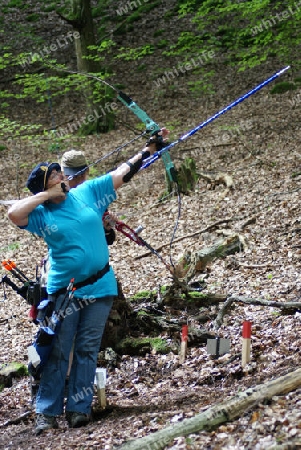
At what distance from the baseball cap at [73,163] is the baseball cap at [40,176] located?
1.85ft

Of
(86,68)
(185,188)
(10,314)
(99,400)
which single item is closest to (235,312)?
(99,400)

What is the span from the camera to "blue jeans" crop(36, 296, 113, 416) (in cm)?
413

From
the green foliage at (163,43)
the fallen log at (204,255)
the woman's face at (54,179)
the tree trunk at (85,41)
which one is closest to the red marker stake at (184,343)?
Answer: the fallen log at (204,255)

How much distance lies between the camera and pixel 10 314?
7.50 metres

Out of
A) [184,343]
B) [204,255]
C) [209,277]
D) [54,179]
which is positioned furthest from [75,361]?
[204,255]

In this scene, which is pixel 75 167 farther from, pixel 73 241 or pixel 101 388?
pixel 101 388

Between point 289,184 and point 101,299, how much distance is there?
6.03 m

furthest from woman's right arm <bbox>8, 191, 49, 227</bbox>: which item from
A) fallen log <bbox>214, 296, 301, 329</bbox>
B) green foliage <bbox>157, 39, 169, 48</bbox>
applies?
green foliage <bbox>157, 39, 169, 48</bbox>

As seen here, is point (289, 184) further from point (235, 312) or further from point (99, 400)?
point (99, 400)

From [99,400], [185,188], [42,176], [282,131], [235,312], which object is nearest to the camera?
[42,176]

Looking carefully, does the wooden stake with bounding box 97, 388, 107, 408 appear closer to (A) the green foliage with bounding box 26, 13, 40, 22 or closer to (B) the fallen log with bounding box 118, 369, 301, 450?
(B) the fallen log with bounding box 118, 369, 301, 450

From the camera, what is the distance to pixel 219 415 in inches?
125

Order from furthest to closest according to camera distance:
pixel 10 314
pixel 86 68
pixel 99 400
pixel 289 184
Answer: pixel 86 68, pixel 289 184, pixel 10 314, pixel 99 400

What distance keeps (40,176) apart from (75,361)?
56.0 inches
